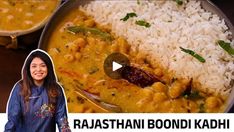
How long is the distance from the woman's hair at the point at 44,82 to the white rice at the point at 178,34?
0.36m

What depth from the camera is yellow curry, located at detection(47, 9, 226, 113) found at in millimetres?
1667

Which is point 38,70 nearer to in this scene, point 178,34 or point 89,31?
point 89,31

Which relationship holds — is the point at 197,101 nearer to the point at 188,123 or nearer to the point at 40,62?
the point at 188,123

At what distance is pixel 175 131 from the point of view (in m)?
1.64

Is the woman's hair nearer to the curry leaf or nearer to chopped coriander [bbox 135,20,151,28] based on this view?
the curry leaf

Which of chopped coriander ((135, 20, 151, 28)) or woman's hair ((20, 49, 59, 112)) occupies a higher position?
chopped coriander ((135, 20, 151, 28))

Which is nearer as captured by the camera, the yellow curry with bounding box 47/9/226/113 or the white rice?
the yellow curry with bounding box 47/9/226/113

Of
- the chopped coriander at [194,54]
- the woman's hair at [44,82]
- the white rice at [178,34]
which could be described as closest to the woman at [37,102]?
the woman's hair at [44,82]

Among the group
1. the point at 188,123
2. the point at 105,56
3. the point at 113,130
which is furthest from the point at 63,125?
the point at 188,123

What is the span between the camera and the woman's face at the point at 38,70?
1614 mm

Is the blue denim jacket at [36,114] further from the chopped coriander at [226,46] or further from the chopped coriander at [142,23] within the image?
the chopped coriander at [226,46]

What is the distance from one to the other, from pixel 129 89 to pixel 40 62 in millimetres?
322

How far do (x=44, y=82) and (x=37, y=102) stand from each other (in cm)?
7

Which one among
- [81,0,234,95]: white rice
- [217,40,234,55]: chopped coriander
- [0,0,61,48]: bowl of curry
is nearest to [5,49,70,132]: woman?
[0,0,61,48]: bowl of curry
